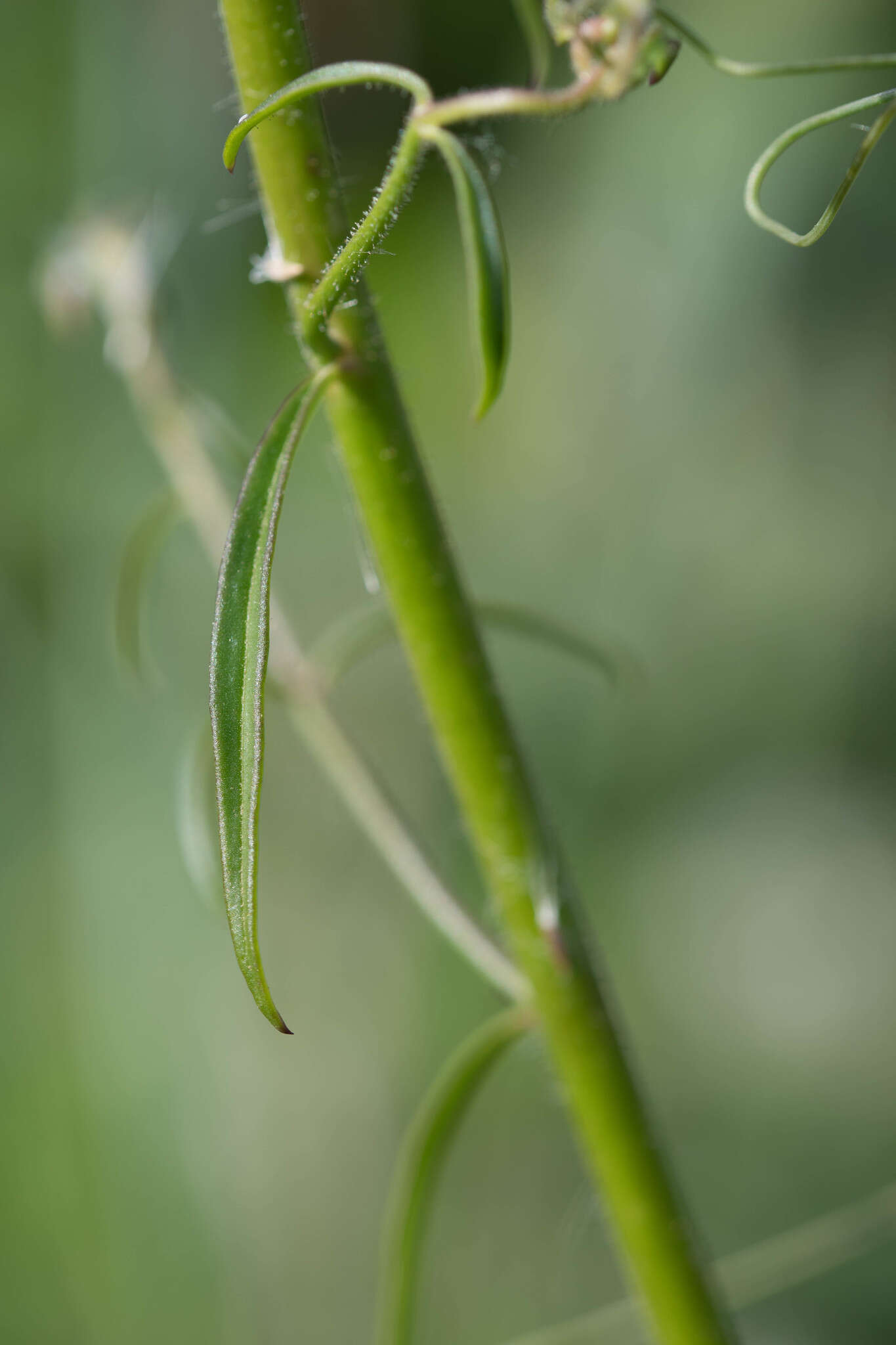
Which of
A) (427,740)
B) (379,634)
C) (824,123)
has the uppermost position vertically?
(824,123)

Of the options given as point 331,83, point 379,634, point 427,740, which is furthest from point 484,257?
point 427,740

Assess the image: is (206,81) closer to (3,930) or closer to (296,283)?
(3,930)

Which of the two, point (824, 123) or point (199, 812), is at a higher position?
point (824, 123)

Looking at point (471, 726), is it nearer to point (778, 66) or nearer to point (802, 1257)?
point (778, 66)

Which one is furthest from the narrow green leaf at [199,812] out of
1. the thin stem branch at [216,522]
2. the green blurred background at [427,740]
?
the green blurred background at [427,740]

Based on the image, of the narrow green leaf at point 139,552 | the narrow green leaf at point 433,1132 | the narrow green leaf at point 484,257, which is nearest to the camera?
the narrow green leaf at point 484,257

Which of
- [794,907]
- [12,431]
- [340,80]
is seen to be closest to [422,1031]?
[794,907]

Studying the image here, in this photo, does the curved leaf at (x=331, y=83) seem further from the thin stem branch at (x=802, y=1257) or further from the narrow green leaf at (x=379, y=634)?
the thin stem branch at (x=802, y=1257)
